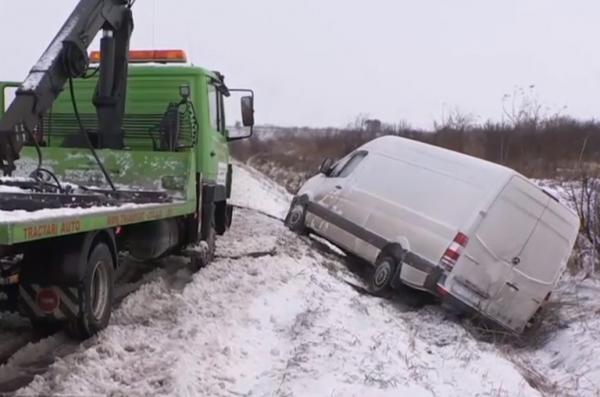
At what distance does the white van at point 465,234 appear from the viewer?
28.5 feet

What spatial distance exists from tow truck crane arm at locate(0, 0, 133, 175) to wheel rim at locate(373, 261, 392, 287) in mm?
3761

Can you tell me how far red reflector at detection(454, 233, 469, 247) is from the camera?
8602 mm

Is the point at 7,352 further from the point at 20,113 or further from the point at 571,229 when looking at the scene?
the point at 571,229

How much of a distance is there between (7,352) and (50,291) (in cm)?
62

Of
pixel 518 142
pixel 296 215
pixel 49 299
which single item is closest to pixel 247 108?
pixel 296 215

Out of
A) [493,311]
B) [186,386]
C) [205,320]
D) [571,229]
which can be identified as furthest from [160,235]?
[571,229]

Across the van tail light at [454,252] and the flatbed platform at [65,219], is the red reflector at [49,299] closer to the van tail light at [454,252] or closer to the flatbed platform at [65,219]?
the flatbed platform at [65,219]

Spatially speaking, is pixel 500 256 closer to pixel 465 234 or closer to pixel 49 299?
pixel 465 234

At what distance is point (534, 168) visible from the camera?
26219 mm

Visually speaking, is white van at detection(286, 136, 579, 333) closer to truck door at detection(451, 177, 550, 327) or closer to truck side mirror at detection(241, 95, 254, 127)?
truck door at detection(451, 177, 550, 327)

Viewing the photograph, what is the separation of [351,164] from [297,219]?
129cm

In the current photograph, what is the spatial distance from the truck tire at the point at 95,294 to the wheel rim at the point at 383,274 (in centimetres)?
441

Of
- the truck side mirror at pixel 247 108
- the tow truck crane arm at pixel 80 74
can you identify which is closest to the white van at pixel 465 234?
the truck side mirror at pixel 247 108

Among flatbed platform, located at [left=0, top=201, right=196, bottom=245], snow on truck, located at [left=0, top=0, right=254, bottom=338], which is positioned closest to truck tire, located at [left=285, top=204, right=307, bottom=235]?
snow on truck, located at [left=0, top=0, right=254, bottom=338]
